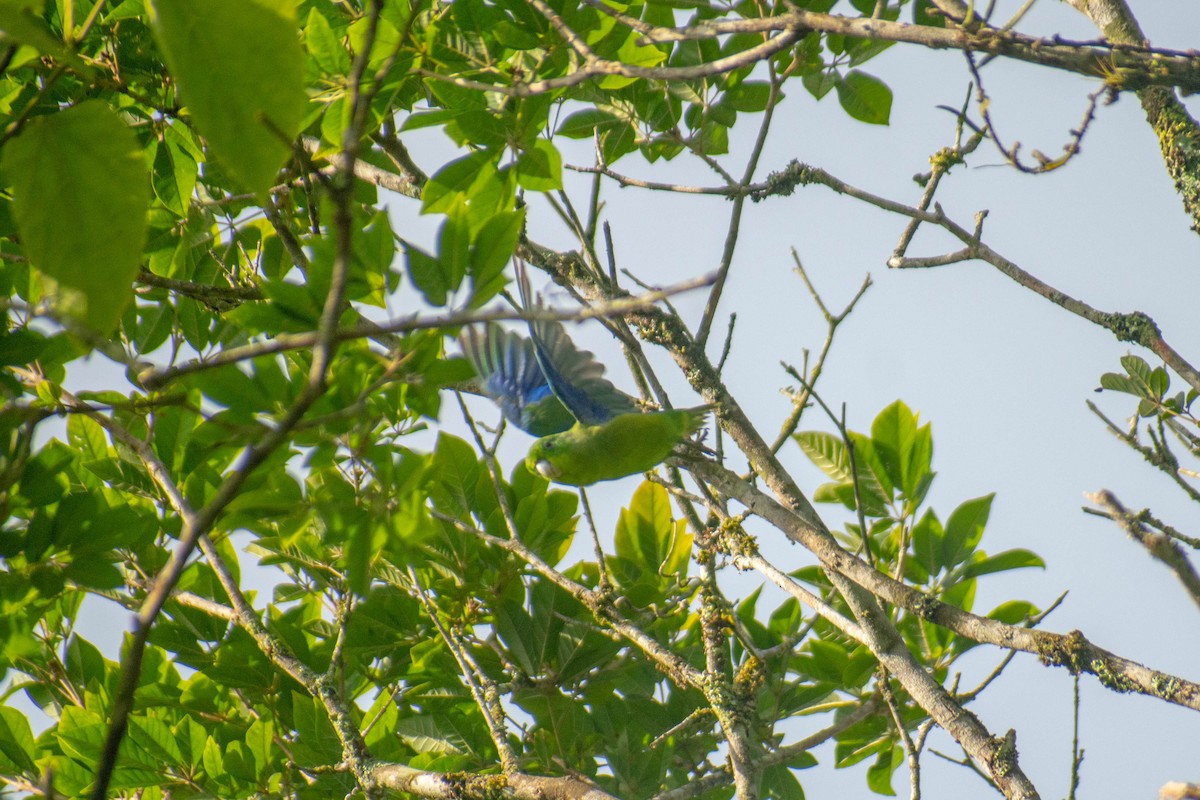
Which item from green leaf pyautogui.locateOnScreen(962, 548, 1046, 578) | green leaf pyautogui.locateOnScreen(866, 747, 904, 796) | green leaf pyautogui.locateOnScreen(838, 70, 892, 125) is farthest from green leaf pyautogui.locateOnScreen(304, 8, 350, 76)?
green leaf pyautogui.locateOnScreen(866, 747, 904, 796)

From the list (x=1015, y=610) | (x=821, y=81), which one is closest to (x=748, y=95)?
(x=821, y=81)

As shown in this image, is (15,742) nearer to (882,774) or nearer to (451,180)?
(451,180)

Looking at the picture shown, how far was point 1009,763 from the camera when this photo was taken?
6.42ft

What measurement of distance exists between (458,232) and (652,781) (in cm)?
233

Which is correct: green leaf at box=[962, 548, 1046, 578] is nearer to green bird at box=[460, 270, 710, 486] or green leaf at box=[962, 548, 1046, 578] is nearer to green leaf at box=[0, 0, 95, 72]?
green bird at box=[460, 270, 710, 486]

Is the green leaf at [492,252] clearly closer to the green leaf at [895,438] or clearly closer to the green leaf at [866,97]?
the green leaf at [866,97]

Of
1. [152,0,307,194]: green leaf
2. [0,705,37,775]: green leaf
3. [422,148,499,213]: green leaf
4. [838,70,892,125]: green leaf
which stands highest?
[838,70,892,125]: green leaf

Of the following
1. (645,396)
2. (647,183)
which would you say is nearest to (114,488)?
(645,396)

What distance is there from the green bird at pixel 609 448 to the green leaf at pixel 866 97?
92cm

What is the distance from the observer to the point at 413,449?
1.21 m

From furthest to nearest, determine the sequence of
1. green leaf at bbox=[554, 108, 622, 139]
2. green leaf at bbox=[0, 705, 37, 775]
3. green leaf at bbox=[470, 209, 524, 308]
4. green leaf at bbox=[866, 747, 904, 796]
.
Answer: green leaf at bbox=[866, 747, 904, 796] → green leaf at bbox=[0, 705, 37, 775] → green leaf at bbox=[554, 108, 622, 139] → green leaf at bbox=[470, 209, 524, 308]

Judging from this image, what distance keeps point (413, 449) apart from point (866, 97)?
1.83 m

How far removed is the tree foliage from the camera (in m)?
0.77

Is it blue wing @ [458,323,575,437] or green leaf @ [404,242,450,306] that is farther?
blue wing @ [458,323,575,437]
